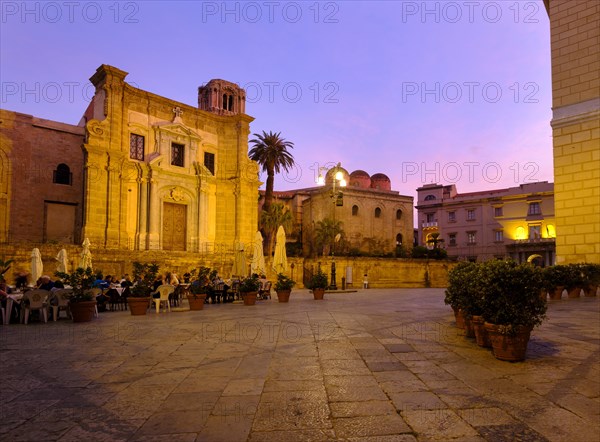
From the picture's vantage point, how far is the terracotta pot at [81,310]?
9.52 meters

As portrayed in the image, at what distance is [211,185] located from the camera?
3219 centimetres

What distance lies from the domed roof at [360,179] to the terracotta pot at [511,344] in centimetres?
4464

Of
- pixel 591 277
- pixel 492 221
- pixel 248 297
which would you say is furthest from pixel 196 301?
pixel 492 221

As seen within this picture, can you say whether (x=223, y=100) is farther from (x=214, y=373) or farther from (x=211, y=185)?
(x=214, y=373)

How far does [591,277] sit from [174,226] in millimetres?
25247

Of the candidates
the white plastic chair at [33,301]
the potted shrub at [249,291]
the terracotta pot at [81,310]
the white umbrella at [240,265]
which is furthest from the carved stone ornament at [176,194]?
the terracotta pot at [81,310]

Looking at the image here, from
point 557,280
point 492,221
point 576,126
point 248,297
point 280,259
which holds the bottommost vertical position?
point 248,297

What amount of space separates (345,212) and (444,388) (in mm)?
40003

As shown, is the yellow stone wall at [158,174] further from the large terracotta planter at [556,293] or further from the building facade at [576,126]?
the large terracotta planter at [556,293]

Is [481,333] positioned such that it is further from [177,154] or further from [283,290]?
[177,154]

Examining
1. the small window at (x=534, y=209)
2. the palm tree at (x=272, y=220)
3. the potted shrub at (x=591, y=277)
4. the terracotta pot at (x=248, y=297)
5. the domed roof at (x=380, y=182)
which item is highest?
the domed roof at (x=380, y=182)

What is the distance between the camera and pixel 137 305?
10789 mm

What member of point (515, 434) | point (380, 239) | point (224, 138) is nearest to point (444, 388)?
point (515, 434)

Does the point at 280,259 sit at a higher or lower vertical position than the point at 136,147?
lower
